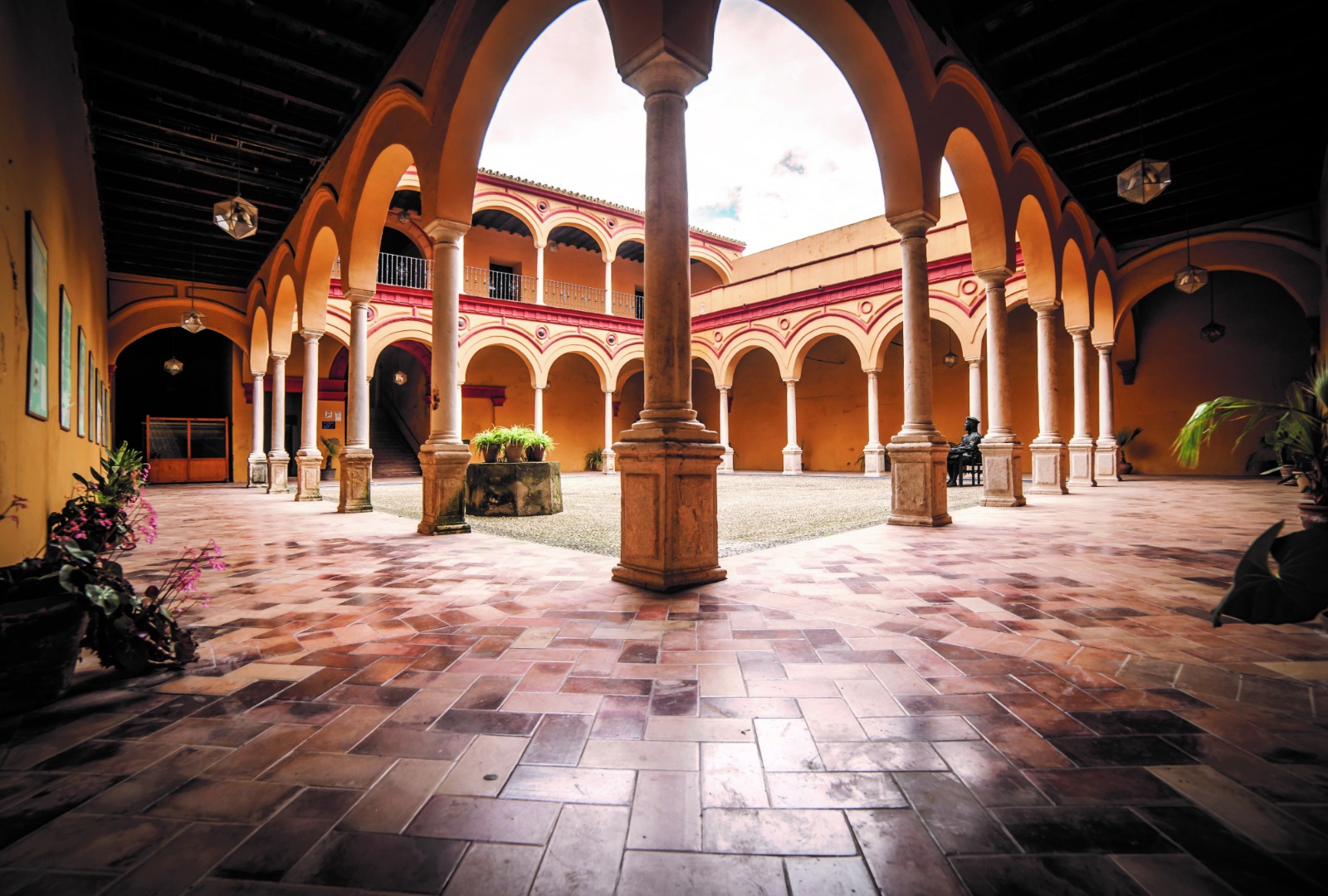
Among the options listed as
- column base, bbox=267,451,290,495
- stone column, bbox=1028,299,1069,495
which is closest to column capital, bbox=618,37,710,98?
stone column, bbox=1028,299,1069,495

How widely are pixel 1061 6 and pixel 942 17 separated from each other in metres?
1.28

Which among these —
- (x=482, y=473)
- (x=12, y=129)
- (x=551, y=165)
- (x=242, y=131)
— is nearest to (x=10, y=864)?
(x=12, y=129)

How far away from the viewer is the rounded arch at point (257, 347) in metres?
14.2

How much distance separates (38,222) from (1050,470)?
41.0 feet

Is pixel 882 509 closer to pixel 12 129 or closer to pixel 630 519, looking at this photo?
pixel 630 519

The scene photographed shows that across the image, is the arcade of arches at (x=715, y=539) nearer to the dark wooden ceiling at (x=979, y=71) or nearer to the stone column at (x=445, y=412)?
the stone column at (x=445, y=412)

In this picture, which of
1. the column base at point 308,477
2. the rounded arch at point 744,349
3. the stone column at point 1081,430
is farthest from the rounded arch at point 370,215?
the rounded arch at point 744,349

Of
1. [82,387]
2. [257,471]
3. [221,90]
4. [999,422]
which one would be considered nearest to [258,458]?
[257,471]

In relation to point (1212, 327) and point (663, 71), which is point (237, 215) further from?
point (1212, 327)

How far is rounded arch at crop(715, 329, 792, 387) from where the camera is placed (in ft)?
65.6

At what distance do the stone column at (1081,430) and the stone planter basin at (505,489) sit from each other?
1030 cm

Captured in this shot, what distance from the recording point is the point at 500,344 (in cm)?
1930

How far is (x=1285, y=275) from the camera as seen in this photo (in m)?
11.6

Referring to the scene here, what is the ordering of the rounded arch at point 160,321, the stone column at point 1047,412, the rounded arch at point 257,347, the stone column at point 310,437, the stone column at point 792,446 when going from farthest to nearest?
the stone column at point 792,446, the rounded arch at point 257,347, the rounded arch at point 160,321, the stone column at point 310,437, the stone column at point 1047,412
